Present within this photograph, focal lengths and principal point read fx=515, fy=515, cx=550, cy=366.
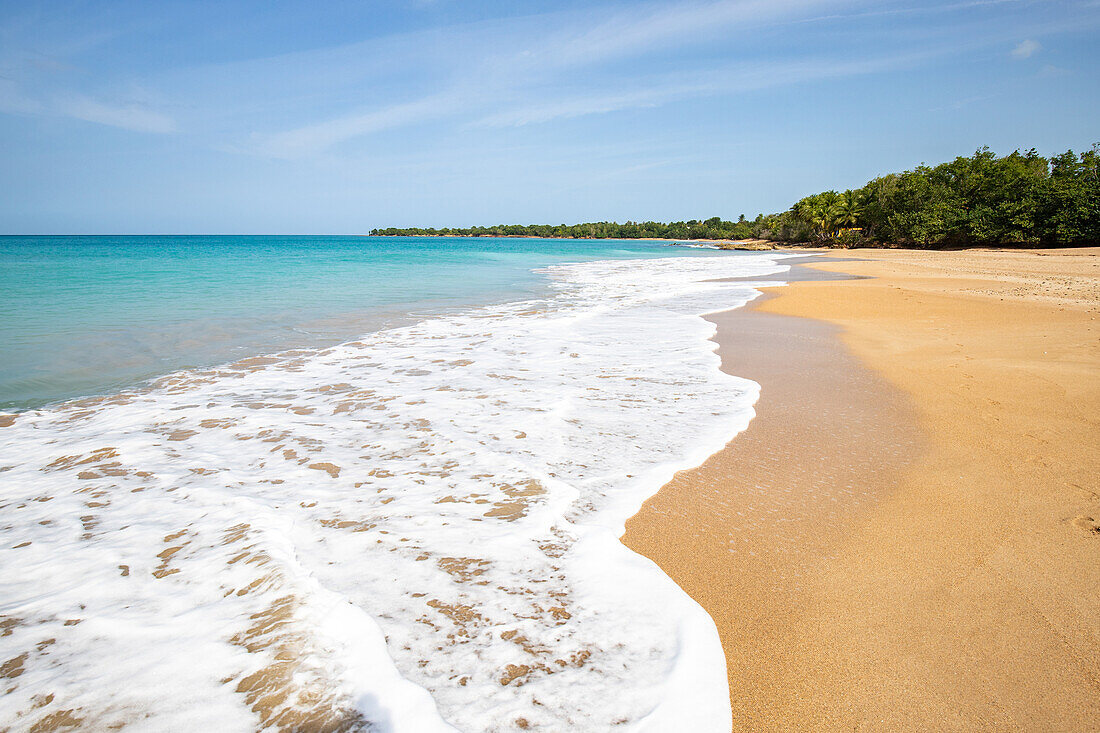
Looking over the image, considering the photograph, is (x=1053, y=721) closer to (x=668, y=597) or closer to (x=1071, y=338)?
(x=668, y=597)

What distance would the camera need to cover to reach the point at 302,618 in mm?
2266

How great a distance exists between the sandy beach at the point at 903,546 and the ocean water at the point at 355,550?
0.26 metres

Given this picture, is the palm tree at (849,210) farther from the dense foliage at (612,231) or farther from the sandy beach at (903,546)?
the sandy beach at (903,546)

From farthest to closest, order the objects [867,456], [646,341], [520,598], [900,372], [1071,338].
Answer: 1. [646,341]
2. [1071,338]
3. [900,372]
4. [867,456]
5. [520,598]

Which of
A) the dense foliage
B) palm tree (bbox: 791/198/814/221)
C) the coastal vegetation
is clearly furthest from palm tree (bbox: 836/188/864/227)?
the dense foliage

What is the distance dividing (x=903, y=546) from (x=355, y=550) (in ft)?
9.59

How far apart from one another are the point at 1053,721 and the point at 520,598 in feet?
6.42

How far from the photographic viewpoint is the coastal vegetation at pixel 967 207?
1270 inches

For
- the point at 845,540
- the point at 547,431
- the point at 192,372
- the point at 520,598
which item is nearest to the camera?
the point at 520,598

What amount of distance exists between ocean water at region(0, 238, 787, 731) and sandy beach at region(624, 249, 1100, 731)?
0.26 metres

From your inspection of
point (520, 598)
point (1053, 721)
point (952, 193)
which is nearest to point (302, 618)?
point (520, 598)

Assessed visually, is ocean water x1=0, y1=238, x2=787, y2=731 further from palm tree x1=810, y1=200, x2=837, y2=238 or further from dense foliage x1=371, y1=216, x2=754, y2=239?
dense foliage x1=371, y1=216, x2=754, y2=239

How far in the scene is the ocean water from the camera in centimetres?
190

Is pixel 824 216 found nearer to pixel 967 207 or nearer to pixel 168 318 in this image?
pixel 967 207
